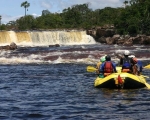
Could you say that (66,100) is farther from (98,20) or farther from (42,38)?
(98,20)

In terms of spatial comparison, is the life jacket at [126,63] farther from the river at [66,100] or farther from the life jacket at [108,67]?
the river at [66,100]

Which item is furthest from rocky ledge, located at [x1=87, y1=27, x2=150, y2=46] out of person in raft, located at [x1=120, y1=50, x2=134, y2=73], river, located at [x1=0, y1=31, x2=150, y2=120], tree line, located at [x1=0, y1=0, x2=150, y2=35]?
person in raft, located at [x1=120, y1=50, x2=134, y2=73]

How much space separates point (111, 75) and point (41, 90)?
250 centimetres

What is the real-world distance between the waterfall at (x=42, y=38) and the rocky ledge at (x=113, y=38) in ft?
7.75

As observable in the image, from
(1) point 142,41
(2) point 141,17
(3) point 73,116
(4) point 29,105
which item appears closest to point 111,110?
(3) point 73,116

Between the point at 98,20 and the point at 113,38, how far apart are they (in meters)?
27.2

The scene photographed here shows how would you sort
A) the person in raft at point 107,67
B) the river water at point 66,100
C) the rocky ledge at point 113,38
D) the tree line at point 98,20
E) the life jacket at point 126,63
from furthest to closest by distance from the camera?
1. the tree line at point 98,20
2. the rocky ledge at point 113,38
3. the person in raft at point 107,67
4. the life jacket at point 126,63
5. the river water at point 66,100

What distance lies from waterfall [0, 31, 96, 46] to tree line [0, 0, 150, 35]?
704 cm

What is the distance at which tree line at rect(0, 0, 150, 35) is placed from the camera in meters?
64.8

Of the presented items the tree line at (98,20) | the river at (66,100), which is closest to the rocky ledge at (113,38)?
the tree line at (98,20)

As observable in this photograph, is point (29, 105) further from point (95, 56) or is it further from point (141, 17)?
point (141, 17)

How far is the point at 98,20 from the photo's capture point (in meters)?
88.2

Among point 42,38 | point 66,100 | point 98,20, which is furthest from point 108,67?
point 98,20

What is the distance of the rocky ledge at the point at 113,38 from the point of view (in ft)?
187
